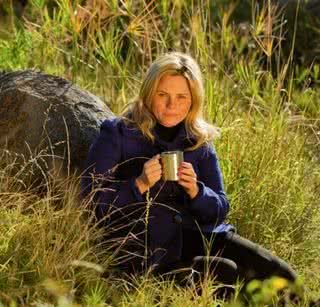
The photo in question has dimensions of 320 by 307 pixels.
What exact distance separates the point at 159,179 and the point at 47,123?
3.06 ft

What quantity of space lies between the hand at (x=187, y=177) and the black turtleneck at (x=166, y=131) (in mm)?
245

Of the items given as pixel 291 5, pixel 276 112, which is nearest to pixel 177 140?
pixel 276 112

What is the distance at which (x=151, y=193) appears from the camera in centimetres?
461

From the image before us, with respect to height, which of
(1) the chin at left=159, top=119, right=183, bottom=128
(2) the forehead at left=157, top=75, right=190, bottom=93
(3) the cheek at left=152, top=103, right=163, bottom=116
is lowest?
(1) the chin at left=159, top=119, right=183, bottom=128

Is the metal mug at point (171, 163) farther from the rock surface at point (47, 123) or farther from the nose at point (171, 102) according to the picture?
the rock surface at point (47, 123)

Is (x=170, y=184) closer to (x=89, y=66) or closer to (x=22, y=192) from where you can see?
(x=22, y=192)

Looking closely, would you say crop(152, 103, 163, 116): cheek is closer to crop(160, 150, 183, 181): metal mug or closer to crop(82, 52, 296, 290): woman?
crop(82, 52, 296, 290): woman

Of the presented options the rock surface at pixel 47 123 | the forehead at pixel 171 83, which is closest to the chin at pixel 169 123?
the forehead at pixel 171 83

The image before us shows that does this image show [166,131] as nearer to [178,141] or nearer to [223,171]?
[178,141]

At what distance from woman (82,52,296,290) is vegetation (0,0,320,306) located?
14cm

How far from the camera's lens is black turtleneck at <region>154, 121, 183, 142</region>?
4.66m

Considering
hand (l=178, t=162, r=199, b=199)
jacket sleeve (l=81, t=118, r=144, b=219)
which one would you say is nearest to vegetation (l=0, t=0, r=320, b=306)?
jacket sleeve (l=81, t=118, r=144, b=219)

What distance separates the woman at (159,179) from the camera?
4566mm

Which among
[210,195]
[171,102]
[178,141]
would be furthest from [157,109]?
[210,195]
